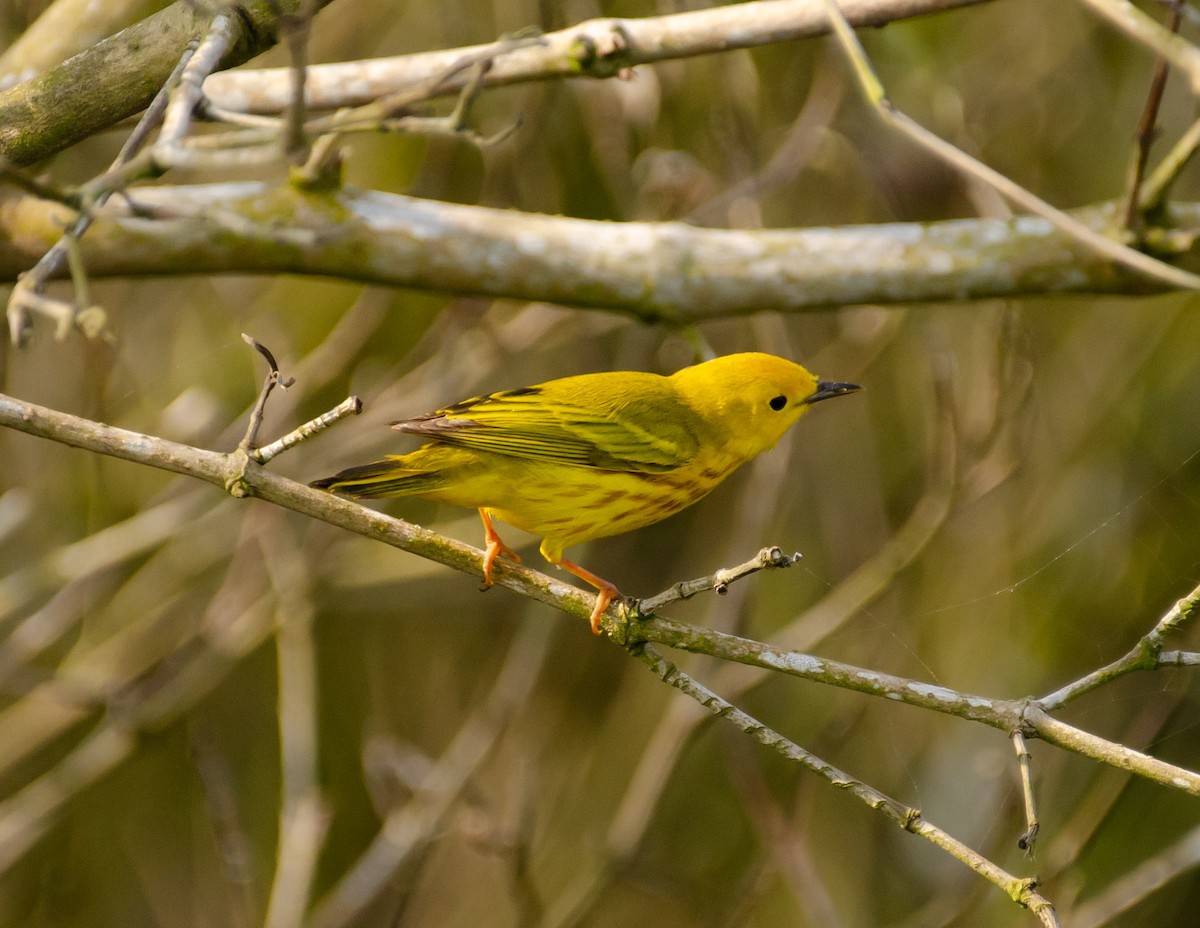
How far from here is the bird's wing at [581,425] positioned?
11.7 ft

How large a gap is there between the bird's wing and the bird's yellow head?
0.11 m

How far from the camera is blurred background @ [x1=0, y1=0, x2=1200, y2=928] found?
5473 millimetres

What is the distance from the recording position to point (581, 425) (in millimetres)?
3930

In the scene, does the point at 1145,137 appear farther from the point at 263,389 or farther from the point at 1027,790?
the point at 263,389

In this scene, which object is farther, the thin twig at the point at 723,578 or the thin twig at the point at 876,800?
the thin twig at the point at 876,800

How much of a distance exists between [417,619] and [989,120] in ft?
15.4

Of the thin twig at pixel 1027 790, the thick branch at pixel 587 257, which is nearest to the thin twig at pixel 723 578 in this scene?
the thin twig at pixel 1027 790

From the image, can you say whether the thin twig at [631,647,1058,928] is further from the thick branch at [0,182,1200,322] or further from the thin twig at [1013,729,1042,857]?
the thick branch at [0,182,1200,322]

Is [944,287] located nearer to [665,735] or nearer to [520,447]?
[520,447]

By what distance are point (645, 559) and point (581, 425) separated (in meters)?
2.83

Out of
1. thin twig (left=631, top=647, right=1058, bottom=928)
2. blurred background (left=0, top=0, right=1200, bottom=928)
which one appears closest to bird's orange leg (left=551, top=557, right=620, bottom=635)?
thin twig (left=631, top=647, right=1058, bottom=928)

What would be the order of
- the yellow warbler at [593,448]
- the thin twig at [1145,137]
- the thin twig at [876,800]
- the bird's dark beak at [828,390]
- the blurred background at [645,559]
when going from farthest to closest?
the blurred background at [645,559] → the bird's dark beak at [828,390] → the yellow warbler at [593,448] → the thin twig at [1145,137] → the thin twig at [876,800]

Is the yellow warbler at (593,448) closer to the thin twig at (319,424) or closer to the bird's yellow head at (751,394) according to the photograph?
the bird's yellow head at (751,394)

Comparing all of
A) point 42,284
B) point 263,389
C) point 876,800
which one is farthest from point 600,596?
point 42,284
